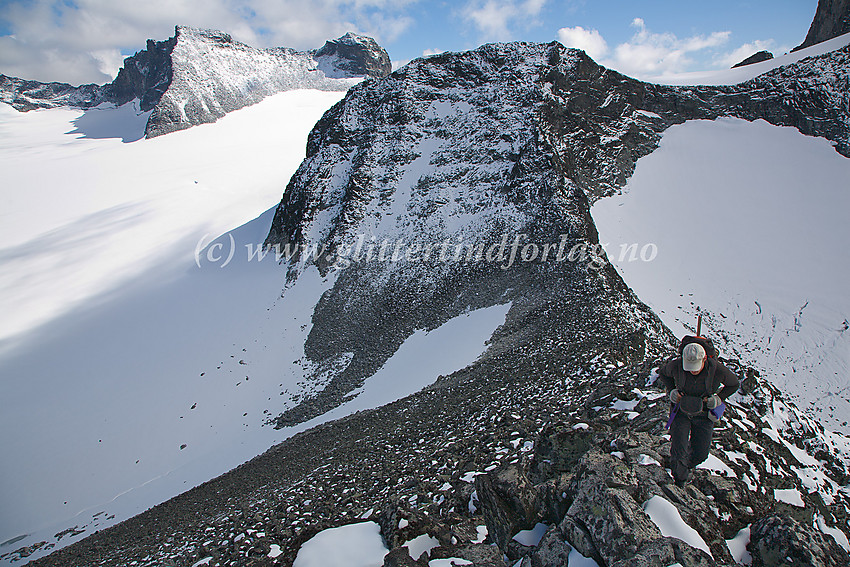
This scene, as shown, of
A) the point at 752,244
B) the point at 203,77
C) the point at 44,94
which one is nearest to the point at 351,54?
the point at 203,77

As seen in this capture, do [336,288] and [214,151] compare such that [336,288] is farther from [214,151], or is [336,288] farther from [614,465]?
[214,151]

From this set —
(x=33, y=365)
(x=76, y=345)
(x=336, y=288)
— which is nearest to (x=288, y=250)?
(x=336, y=288)

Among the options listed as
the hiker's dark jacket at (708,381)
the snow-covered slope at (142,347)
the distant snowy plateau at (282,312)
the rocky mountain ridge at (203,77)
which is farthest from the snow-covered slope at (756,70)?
the rocky mountain ridge at (203,77)

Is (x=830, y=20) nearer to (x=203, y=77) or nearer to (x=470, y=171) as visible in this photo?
(x=470, y=171)

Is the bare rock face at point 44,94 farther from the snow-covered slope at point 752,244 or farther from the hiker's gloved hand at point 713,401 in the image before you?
the hiker's gloved hand at point 713,401

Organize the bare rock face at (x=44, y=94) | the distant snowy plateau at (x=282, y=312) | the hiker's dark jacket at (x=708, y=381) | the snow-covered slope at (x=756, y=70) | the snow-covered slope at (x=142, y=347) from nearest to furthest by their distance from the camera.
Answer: the hiker's dark jacket at (x=708, y=381)
the distant snowy plateau at (x=282, y=312)
the snow-covered slope at (x=142, y=347)
the snow-covered slope at (x=756, y=70)
the bare rock face at (x=44, y=94)

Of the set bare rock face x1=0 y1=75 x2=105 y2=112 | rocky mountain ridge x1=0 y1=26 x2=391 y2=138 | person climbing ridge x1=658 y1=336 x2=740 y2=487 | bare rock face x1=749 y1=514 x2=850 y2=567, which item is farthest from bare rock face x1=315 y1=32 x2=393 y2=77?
bare rock face x1=749 y1=514 x2=850 y2=567
